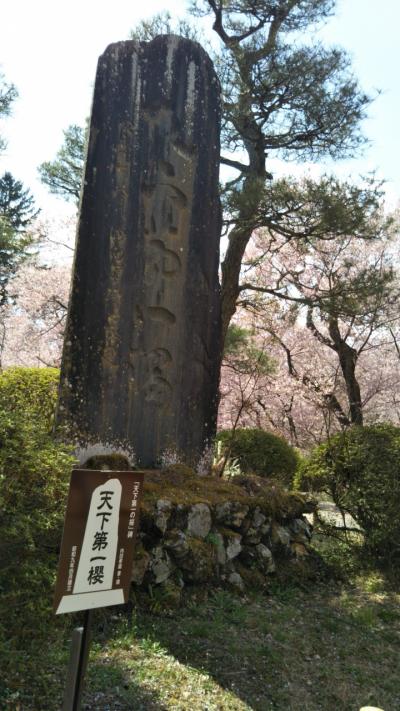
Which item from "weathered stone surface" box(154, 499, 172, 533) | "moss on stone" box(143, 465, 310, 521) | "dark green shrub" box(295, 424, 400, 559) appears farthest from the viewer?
"dark green shrub" box(295, 424, 400, 559)

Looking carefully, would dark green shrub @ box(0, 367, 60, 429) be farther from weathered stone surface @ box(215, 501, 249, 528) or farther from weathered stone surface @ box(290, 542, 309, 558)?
weathered stone surface @ box(290, 542, 309, 558)

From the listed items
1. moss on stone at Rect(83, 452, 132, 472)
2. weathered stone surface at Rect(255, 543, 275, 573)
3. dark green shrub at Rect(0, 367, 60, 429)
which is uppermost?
dark green shrub at Rect(0, 367, 60, 429)

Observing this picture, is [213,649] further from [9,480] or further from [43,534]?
[9,480]

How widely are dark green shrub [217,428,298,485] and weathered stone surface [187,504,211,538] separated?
6.29 m

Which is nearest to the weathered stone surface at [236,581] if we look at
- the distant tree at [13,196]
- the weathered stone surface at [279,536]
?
the weathered stone surface at [279,536]

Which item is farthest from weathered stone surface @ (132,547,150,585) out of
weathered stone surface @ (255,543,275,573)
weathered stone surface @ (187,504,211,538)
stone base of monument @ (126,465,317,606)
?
weathered stone surface @ (255,543,275,573)

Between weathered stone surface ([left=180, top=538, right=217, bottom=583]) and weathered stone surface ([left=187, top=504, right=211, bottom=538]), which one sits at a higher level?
weathered stone surface ([left=187, top=504, right=211, bottom=538])

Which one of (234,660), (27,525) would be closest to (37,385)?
(234,660)

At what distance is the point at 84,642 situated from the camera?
2.20 metres

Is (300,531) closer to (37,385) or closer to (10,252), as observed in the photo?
(37,385)

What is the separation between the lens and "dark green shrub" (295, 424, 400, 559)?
560 centimetres

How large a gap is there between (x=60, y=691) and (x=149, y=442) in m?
2.69

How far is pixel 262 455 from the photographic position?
11.0 m

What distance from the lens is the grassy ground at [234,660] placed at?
9.17 ft
